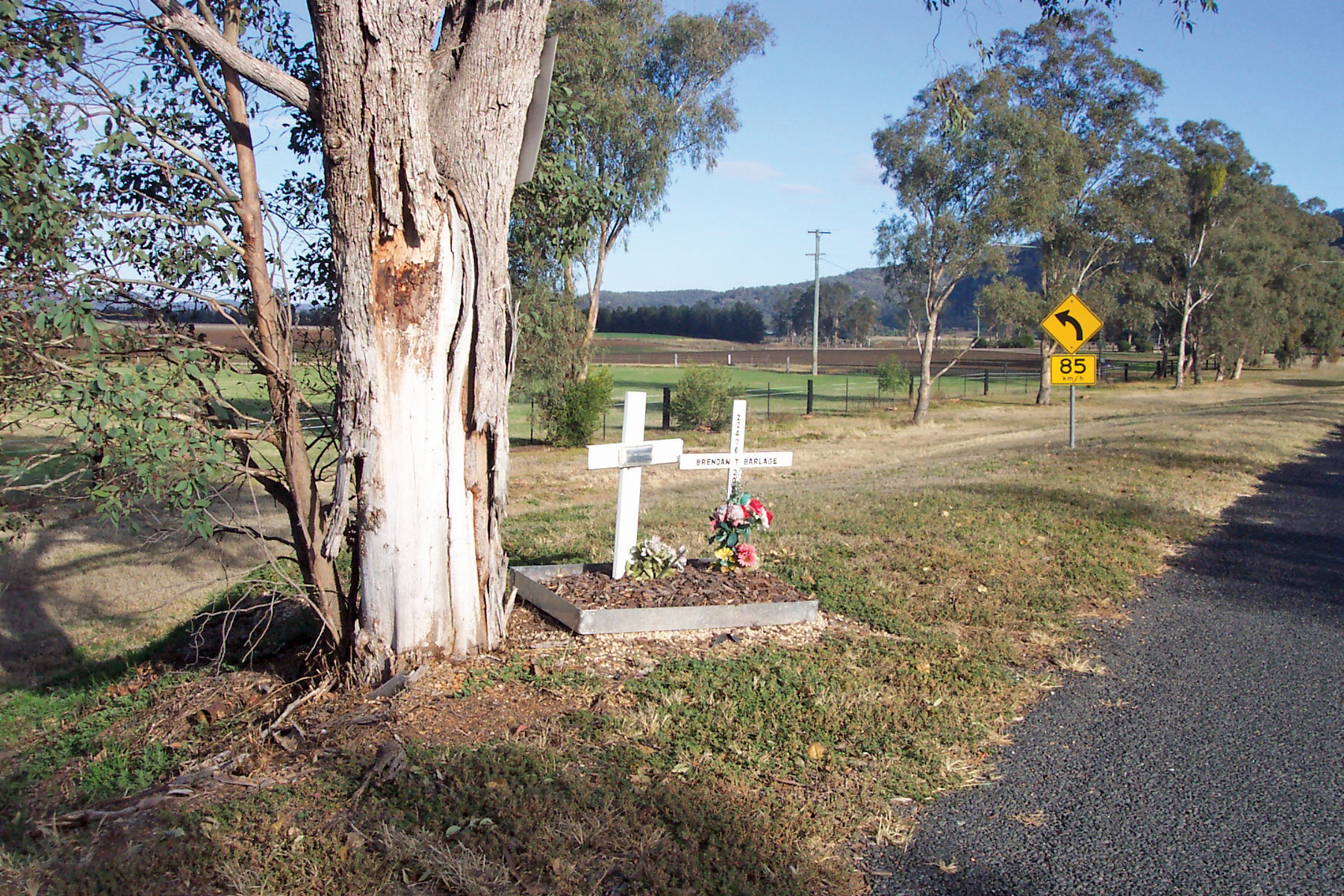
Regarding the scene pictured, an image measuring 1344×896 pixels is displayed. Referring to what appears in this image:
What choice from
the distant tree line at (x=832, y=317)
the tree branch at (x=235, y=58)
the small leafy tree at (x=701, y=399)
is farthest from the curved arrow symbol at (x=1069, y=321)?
the distant tree line at (x=832, y=317)

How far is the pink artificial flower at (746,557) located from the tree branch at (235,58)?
3.57 metres

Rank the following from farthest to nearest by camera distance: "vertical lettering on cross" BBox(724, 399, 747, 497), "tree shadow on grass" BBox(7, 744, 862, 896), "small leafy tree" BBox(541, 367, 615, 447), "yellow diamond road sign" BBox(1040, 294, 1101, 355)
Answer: "small leafy tree" BBox(541, 367, 615, 447)
"yellow diamond road sign" BBox(1040, 294, 1101, 355)
"vertical lettering on cross" BBox(724, 399, 747, 497)
"tree shadow on grass" BBox(7, 744, 862, 896)

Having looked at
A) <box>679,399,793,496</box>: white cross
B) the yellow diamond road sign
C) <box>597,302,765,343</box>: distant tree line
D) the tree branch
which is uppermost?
<box>597,302,765,343</box>: distant tree line

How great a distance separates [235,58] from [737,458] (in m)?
3.82

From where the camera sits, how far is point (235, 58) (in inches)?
179

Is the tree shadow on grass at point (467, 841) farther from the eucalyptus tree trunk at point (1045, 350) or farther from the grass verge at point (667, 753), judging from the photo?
the eucalyptus tree trunk at point (1045, 350)

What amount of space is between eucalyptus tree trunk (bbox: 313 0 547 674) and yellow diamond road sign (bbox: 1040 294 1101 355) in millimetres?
12888

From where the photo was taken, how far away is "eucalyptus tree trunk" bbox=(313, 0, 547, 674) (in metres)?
4.55

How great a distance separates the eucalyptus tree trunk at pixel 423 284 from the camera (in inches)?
179

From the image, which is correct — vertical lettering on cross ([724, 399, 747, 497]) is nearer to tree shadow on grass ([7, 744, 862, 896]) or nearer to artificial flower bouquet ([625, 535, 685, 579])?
artificial flower bouquet ([625, 535, 685, 579])

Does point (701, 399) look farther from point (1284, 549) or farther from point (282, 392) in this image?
point (282, 392)

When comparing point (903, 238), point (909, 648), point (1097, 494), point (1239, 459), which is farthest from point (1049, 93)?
point (909, 648)

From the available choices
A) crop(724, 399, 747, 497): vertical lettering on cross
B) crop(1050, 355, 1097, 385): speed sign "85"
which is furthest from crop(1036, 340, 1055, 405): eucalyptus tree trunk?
crop(724, 399, 747, 497): vertical lettering on cross

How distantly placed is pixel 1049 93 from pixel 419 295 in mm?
37645
